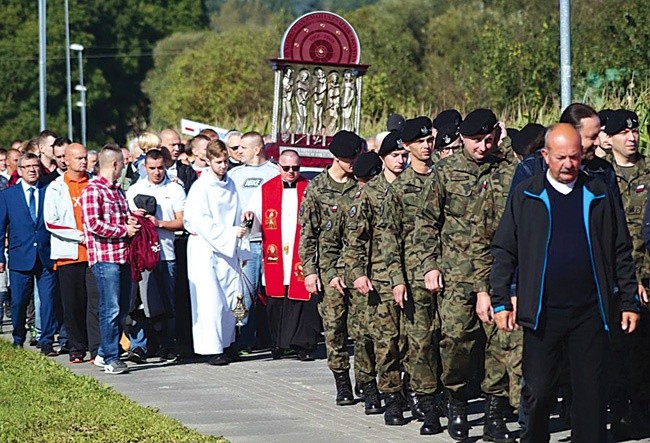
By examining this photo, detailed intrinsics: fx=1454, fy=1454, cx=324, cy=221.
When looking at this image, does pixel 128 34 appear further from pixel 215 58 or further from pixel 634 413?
pixel 634 413

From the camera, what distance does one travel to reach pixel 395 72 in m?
45.6

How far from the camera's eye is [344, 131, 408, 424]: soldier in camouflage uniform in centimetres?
1071

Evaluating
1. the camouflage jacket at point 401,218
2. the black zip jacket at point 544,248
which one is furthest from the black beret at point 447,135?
the black zip jacket at point 544,248

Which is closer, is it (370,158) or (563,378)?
(563,378)

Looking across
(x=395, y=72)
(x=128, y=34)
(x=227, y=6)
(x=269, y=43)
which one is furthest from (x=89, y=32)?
(x=227, y=6)

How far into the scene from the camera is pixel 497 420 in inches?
381

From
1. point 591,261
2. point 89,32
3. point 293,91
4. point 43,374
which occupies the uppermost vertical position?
point 89,32

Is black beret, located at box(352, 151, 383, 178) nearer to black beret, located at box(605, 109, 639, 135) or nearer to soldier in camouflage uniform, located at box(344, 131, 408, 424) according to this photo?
soldier in camouflage uniform, located at box(344, 131, 408, 424)

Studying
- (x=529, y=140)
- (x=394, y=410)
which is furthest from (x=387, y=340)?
(x=529, y=140)

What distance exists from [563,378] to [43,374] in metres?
6.13

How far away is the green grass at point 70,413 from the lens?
392 inches

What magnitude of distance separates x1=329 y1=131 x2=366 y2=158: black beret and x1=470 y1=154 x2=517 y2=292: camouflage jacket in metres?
2.42

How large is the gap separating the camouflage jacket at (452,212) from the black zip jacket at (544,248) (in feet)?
4.19

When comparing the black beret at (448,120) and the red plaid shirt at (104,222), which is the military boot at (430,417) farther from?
the red plaid shirt at (104,222)
